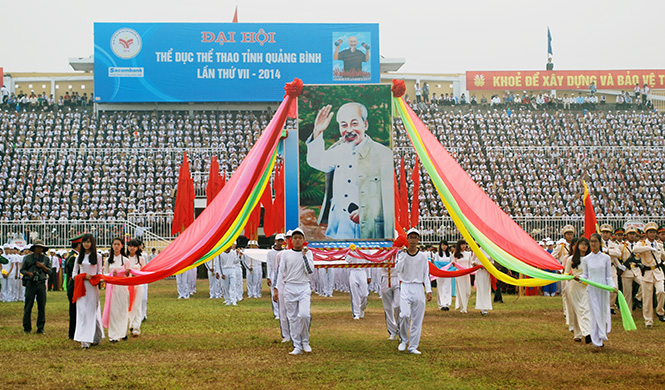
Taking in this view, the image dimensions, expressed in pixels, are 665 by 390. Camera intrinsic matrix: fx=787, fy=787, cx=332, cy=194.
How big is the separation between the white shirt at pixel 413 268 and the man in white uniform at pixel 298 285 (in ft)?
4.27

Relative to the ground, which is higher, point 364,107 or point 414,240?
point 364,107

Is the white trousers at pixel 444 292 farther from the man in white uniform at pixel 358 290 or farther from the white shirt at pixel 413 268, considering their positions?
the white shirt at pixel 413 268

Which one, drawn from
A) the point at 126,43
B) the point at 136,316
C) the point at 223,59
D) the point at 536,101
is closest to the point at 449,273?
the point at 136,316

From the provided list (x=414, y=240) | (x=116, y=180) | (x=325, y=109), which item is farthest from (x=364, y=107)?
(x=116, y=180)

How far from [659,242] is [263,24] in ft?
105

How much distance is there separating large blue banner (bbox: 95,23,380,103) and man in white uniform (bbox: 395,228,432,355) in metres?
32.2

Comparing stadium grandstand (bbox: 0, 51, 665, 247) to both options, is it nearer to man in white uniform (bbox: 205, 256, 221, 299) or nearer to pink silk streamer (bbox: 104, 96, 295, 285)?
man in white uniform (bbox: 205, 256, 221, 299)

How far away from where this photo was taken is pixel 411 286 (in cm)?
1128

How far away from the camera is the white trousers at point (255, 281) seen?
23.0m

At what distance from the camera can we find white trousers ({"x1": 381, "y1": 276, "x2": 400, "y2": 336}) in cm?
→ 1240

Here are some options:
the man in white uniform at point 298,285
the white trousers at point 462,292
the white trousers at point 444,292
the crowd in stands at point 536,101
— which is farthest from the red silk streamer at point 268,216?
the crowd in stands at point 536,101

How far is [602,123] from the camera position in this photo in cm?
4306

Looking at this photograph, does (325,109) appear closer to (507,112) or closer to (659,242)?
(659,242)

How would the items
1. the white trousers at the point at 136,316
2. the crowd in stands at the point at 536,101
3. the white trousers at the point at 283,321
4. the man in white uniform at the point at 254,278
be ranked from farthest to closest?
the crowd in stands at the point at 536,101
the man in white uniform at the point at 254,278
the white trousers at the point at 136,316
the white trousers at the point at 283,321
